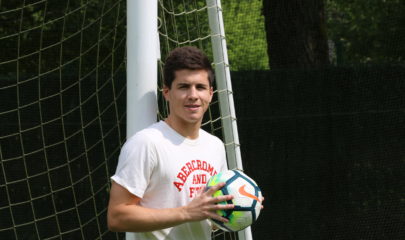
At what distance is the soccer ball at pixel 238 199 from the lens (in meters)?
2.79

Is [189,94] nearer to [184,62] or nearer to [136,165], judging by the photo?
[184,62]

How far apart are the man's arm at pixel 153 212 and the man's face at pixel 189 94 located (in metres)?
0.33

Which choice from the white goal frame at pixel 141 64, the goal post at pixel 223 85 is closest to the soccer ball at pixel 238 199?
the white goal frame at pixel 141 64

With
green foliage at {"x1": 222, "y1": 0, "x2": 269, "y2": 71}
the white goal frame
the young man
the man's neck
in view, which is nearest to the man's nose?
the young man

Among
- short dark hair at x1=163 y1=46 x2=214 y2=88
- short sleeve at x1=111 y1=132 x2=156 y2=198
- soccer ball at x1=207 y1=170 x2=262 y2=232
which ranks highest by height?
short dark hair at x1=163 y1=46 x2=214 y2=88

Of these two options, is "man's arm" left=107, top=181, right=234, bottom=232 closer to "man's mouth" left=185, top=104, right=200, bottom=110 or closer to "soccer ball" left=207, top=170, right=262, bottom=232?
"soccer ball" left=207, top=170, right=262, bottom=232

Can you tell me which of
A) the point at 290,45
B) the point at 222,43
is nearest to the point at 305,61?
the point at 290,45

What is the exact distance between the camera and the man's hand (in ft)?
8.73

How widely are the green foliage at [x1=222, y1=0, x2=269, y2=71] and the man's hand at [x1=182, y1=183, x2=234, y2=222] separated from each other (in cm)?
618

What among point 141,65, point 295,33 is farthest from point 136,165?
point 295,33

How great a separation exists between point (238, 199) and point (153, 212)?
1.12ft

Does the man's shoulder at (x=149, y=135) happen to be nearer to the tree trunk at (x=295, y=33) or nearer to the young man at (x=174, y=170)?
the young man at (x=174, y=170)

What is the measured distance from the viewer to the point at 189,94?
282cm

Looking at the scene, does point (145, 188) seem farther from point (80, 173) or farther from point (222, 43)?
point (80, 173)
